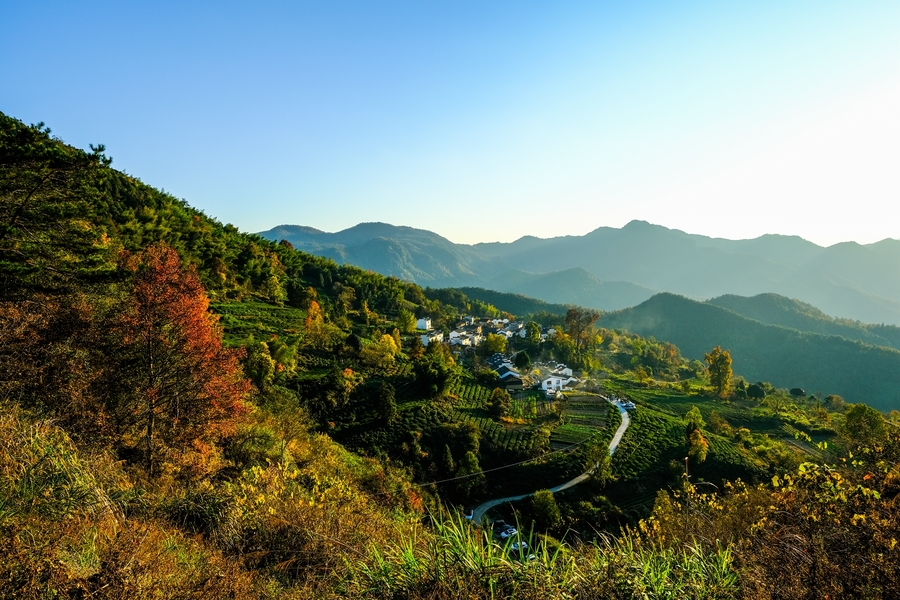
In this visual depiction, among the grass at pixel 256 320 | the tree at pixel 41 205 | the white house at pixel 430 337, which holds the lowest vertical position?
the white house at pixel 430 337

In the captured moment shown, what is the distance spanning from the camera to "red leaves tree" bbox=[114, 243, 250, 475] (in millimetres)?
10156

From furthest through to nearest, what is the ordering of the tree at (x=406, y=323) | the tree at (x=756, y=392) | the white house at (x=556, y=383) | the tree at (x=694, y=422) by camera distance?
1. the tree at (x=406, y=323)
2. the tree at (x=756, y=392)
3. the white house at (x=556, y=383)
4. the tree at (x=694, y=422)

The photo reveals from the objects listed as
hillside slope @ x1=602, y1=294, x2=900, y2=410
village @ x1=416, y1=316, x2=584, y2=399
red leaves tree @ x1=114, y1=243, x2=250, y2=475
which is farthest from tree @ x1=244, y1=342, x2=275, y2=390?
hillside slope @ x1=602, y1=294, x2=900, y2=410

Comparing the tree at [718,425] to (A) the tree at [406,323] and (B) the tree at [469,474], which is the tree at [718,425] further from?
(A) the tree at [406,323]

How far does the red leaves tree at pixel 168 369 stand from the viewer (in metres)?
10.2

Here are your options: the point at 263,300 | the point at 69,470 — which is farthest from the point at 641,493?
the point at 263,300

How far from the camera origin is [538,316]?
379 ft

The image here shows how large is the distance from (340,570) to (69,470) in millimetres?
3836

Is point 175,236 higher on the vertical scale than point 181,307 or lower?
higher

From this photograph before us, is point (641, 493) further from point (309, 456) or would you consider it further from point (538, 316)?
point (538, 316)

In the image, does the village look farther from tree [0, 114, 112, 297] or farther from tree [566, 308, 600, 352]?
tree [0, 114, 112, 297]

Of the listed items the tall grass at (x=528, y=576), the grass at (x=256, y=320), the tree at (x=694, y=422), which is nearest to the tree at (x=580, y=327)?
the tree at (x=694, y=422)

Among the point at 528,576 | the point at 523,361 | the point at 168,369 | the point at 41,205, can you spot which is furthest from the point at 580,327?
the point at 528,576

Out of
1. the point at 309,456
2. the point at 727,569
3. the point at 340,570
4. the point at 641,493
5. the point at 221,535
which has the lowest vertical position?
the point at 641,493
